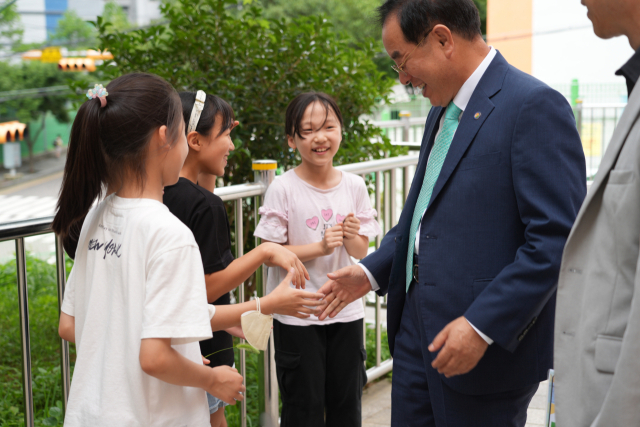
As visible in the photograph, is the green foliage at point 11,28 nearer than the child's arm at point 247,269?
No

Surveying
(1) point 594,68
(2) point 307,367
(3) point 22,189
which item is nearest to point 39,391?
(2) point 307,367

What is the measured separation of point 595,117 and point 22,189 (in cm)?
1645

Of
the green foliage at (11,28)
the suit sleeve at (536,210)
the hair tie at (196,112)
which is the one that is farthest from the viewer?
the green foliage at (11,28)

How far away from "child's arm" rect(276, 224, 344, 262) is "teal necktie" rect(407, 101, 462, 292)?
60 centimetres

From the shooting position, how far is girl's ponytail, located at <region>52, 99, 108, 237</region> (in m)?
1.59

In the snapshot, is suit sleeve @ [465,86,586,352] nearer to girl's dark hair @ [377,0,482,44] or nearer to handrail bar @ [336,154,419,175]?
girl's dark hair @ [377,0,482,44]

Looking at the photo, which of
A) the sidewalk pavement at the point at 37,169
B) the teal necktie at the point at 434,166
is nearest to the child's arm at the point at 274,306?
the teal necktie at the point at 434,166

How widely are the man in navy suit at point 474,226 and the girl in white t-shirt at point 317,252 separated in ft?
2.00

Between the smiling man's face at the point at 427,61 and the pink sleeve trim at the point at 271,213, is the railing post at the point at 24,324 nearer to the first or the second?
the pink sleeve trim at the point at 271,213

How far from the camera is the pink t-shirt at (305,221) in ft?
9.00

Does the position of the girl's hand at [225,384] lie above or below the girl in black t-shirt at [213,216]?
below

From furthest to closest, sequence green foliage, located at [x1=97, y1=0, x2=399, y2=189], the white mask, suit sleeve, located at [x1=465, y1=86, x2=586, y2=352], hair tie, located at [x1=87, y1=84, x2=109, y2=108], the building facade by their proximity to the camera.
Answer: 1. the building facade
2. green foliage, located at [x1=97, y1=0, x2=399, y2=189]
3. the white mask
4. suit sleeve, located at [x1=465, y1=86, x2=586, y2=352]
5. hair tie, located at [x1=87, y1=84, x2=109, y2=108]

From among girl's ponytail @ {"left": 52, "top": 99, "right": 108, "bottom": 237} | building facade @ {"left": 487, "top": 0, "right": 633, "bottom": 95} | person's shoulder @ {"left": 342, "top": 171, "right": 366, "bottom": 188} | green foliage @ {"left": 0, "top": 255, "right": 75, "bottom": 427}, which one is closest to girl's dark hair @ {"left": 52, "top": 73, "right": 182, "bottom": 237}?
girl's ponytail @ {"left": 52, "top": 99, "right": 108, "bottom": 237}

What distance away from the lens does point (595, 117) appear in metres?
10.4
